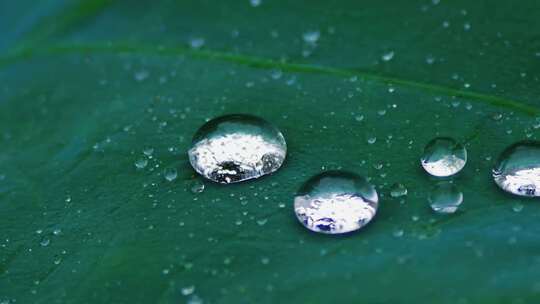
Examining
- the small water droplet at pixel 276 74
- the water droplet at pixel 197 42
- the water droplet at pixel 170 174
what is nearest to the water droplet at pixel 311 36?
the small water droplet at pixel 276 74

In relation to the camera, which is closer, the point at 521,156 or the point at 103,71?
the point at 521,156

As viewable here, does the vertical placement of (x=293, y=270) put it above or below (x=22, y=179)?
above

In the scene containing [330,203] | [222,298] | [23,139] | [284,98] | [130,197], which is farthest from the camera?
[23,139]

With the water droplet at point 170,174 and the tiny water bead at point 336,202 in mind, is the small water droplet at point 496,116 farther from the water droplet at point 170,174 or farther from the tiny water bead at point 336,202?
the water droplet at point 170,174

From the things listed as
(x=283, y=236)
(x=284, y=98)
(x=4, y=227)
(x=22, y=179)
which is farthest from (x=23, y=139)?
(x=283, y=236)

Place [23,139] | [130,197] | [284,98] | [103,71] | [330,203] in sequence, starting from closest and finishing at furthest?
[330,203]
[130,197]
[284,98]
[23,139]
[103,71]

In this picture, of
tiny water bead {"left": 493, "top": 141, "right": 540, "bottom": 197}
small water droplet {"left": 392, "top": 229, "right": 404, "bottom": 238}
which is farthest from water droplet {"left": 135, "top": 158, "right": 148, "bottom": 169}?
tiny water bead {"left": 493, "top": 141, "right": 540, "bottom": 197}

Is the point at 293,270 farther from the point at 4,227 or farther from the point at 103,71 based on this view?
the point at 103,71

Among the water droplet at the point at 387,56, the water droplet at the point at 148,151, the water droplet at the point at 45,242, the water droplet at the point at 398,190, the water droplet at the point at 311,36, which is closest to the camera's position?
the water droplet at the point at 398,190
